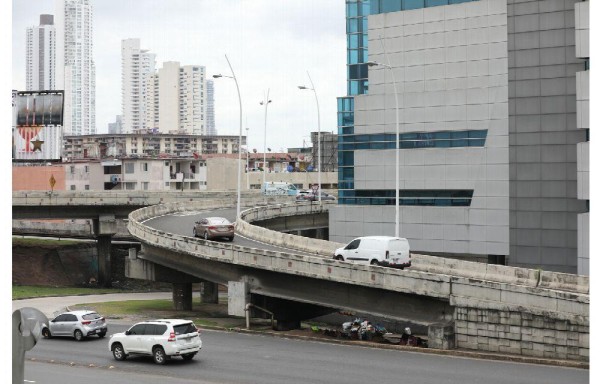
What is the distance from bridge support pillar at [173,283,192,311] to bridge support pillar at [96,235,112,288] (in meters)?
32.4

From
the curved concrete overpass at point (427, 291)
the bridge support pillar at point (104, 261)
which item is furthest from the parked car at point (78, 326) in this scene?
the bridge support pillar at point (104, 261)

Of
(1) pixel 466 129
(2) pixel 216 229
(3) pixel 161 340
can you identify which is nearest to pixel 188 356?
(3) pixel 161 340

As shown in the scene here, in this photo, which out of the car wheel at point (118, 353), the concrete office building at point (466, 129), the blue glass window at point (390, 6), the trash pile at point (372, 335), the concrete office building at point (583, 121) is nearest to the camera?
the car wheel at point (118, 353)

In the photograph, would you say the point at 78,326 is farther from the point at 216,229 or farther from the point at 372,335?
the point at 372,335

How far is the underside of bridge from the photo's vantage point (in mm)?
40906

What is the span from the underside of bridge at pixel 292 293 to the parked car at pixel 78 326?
29.0ft

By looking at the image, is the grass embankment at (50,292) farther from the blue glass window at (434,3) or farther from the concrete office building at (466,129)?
the blue glass window at (434,3)

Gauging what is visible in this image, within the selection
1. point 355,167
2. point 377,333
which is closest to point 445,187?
point 355,167

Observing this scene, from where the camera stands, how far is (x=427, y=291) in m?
38.9

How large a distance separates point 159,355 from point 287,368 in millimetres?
5624

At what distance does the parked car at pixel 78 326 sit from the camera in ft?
142

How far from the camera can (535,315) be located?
3503 cm

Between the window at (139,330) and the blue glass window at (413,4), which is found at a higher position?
the blue glass window at (413,4)
